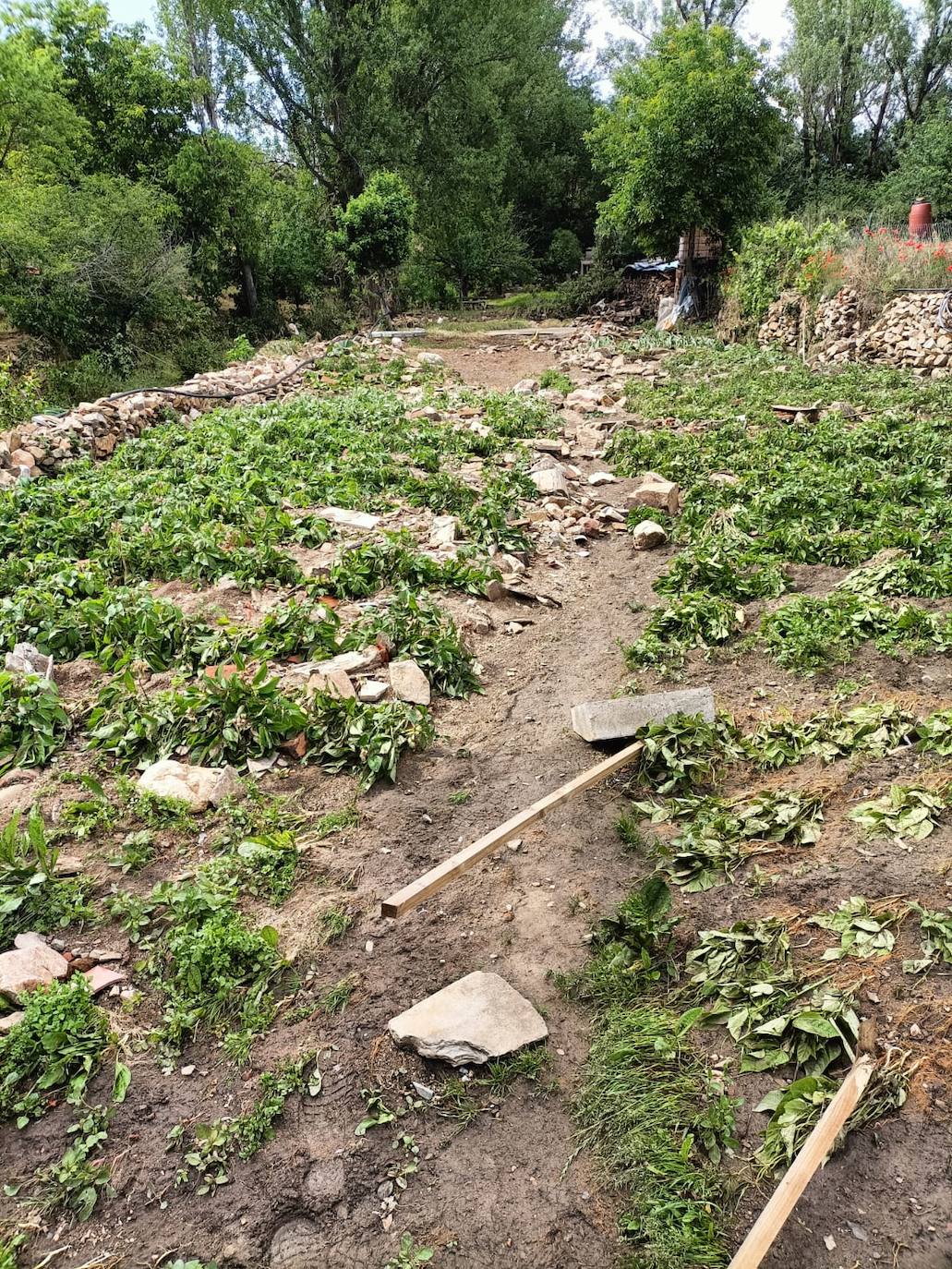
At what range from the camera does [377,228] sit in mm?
18781

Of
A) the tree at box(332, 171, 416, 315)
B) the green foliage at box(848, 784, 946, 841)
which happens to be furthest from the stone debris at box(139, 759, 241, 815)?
the tree at box(332, 171, 416, 315)

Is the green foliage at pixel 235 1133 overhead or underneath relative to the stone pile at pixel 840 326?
underneath

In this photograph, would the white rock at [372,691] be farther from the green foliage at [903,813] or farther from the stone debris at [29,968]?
the green foliage at [903,813]

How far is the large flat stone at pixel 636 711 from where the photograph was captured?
428 centimetres

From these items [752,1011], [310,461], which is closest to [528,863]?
[752,1011]

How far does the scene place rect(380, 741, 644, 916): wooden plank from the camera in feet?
10.4

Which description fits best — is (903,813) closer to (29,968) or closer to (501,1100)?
(501,1100)

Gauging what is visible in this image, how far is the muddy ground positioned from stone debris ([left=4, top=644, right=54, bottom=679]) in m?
1.94

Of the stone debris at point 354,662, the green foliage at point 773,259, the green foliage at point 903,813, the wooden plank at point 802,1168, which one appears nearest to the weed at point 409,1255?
the wooden plank at point 802,1168

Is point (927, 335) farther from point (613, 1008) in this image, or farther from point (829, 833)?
point (613, 1008)

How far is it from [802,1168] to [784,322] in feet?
52.1

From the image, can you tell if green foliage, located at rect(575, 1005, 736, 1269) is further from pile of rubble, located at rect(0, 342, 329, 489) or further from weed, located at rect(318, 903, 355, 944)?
pile of rubble, located at rect(0, 342, 329, 489)

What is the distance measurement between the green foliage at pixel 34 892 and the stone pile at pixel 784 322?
15.0m

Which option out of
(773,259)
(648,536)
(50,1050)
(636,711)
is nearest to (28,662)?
(50,1050)
